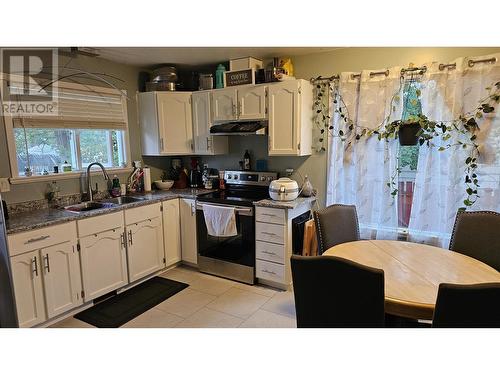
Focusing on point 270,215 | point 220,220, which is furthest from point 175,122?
point 270,215

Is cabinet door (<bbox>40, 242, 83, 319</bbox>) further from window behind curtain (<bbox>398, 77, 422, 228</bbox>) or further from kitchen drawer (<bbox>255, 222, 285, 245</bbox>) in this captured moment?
window behind curtain (<bbox>398, 77, 422, 228</bbox>)

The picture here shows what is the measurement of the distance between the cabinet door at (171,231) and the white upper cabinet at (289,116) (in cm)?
126

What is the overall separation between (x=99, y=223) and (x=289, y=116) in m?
2.02

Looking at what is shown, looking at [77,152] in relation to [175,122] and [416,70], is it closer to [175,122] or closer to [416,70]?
[175,122]

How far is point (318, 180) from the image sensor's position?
3.29 meters

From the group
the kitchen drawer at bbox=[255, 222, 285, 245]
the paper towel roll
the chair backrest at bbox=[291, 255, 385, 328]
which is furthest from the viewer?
the paper towel roll

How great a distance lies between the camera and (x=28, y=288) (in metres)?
2.21

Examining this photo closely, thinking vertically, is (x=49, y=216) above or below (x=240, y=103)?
below

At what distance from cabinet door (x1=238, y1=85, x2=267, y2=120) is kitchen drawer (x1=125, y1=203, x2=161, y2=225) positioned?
4.34ft

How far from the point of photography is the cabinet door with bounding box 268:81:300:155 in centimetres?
297

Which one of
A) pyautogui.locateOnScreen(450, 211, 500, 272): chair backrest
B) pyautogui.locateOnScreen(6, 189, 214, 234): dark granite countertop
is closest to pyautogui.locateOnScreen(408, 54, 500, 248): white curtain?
pyautogui.locateOnScreen(450, 211, 500, 272): chair backrest

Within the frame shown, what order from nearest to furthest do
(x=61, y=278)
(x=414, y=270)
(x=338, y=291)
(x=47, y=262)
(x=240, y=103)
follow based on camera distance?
(x=338, y=291) < (x=414, y=270) < (x=47, y=262) < (x=61, y=278) < (x=240, y=103)
